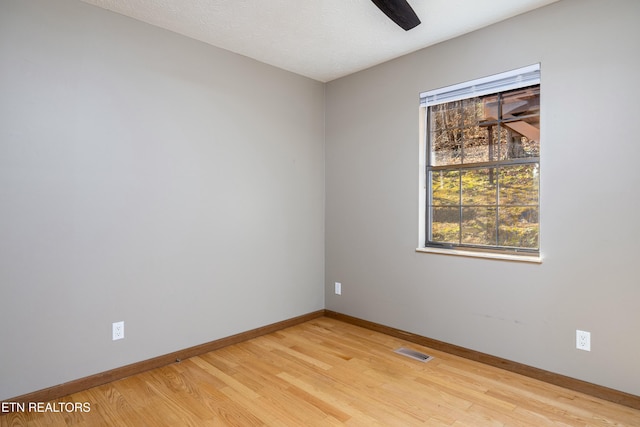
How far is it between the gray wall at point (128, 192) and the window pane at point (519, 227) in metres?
1.99

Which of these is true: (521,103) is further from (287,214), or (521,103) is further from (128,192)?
(128,192)

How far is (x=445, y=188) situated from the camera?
317 centimetres

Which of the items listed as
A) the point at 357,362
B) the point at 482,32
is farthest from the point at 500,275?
the point at 482,32

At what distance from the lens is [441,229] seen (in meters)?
3.21

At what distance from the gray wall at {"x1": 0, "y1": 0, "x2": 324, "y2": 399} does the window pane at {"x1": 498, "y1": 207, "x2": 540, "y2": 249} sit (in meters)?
1.99

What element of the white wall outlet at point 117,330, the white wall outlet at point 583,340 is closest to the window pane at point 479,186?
the white wall outlet at point 583,340

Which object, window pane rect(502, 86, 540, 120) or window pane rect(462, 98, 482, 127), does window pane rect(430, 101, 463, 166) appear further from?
window pane rect(502, 86, 540, 120)

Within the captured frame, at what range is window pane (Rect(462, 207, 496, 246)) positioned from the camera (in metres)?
2.88

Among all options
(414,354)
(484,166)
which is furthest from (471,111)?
(414,354)

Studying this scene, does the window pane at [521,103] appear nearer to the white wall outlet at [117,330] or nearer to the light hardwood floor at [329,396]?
the light hardwood floor at [329,396]

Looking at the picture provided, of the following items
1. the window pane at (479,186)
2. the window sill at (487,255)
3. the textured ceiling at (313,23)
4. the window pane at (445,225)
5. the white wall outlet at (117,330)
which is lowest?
the white wall outlet at (117,330)

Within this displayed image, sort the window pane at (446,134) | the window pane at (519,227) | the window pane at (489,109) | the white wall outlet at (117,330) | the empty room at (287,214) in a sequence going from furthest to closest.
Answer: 1. the window pane at (446,134)
2. the window pane at (489,109)
3. the window pane at (519,227)
4. the white wall outlet at (117,330)
5. the empty room at (287,214)

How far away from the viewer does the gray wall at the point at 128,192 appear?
2.21 meters

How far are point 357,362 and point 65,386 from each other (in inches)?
79.8
